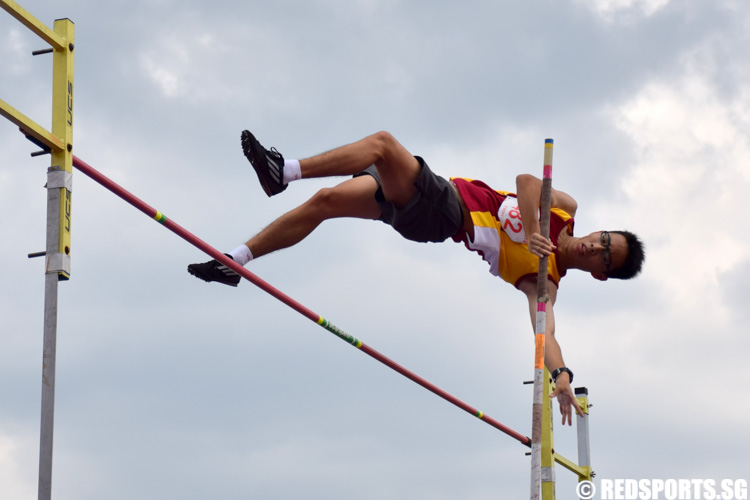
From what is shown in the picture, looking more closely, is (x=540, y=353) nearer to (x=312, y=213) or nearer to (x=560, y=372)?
(x=560, y=372)

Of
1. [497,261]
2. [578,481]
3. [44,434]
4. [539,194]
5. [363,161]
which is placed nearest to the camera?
[44,434]

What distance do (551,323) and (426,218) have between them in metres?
0.92

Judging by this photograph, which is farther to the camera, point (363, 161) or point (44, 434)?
point (363, 161)

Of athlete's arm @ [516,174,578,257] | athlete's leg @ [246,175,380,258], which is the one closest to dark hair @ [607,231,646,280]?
athlete's arm @ [516,174,578,257]

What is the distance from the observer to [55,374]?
4.02 meters

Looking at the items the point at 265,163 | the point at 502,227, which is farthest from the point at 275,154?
the point at 502,227

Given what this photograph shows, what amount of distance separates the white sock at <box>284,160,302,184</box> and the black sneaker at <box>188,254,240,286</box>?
88 centimetres

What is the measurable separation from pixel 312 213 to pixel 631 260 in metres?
1.97

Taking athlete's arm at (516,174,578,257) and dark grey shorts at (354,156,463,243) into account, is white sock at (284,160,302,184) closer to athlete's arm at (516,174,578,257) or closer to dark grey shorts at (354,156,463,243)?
dark grey shorts at (354,156,463,243)

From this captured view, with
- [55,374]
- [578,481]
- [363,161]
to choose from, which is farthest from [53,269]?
[578,481]

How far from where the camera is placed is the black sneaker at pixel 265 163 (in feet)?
16.4

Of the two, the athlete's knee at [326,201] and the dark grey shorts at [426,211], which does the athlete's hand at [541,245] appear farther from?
the athlete's knee at [326,201]

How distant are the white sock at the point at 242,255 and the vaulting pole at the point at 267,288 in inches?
15.7

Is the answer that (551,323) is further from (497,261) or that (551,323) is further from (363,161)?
(363,161)
